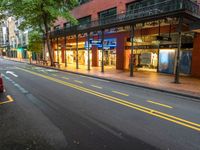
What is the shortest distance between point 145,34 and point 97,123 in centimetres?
1674

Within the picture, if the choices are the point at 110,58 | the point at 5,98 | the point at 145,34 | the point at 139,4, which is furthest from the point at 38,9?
the point at 5,98

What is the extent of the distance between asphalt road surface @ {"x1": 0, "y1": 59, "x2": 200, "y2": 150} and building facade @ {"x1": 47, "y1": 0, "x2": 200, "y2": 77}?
6841mm

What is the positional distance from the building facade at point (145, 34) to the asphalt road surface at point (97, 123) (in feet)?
22.4

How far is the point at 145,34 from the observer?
2117cm

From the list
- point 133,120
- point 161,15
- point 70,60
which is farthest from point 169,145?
point 70,60

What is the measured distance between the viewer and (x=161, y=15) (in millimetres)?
14812

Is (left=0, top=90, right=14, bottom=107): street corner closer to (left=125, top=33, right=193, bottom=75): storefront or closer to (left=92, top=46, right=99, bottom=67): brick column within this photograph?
(left=125, top=33, right=193, bottom=75): storefront

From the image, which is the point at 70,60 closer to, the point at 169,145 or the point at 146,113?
the point at 146,113

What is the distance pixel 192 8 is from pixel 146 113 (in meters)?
10.5

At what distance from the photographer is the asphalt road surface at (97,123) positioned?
4789 millimetres

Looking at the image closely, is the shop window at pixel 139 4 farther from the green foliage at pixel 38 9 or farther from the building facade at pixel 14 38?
the building facade at pixel 14 38

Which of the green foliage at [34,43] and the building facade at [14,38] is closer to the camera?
the green foliage at [34,43]

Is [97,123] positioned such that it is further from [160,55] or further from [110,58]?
[110,58]

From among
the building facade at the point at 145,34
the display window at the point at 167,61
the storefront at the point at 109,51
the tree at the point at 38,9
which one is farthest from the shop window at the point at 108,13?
the display window at the point at 167,61
